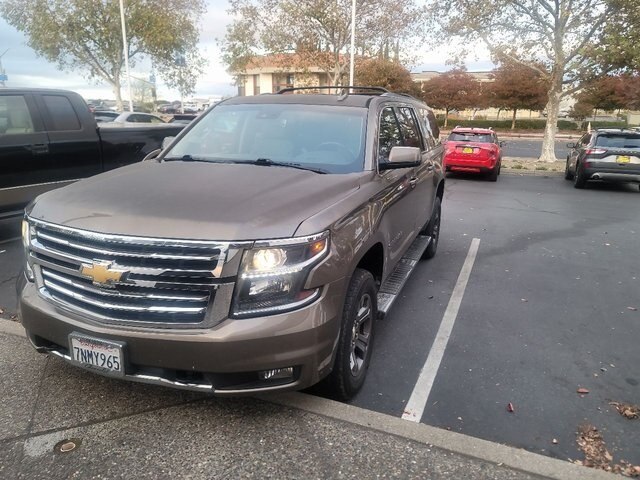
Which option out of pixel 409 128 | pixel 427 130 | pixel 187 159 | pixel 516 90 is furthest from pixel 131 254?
pixel 516 90

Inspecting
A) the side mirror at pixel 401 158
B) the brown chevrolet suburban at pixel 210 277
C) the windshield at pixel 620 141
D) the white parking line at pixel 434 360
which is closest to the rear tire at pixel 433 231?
the white parking line at pixel 434 360

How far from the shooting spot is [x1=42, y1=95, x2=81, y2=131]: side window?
22.2 feet

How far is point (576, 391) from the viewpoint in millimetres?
3312

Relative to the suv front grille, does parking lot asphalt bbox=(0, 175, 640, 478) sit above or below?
below

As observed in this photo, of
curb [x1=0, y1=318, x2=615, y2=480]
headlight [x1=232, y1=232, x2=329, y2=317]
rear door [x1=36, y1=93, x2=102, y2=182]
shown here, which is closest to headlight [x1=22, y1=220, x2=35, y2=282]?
headlight [x1=232, y1=232, x2=329, y2=317]

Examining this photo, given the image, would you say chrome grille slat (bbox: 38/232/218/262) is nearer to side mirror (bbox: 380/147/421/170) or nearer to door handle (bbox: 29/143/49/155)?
side mirror (bbox: 380/147/421/170)

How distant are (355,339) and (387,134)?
183 centimetres

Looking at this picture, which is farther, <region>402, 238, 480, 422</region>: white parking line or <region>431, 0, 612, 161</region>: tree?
<region>431, 0, 612, 161</region>: tree

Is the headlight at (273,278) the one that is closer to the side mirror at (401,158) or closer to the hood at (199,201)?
the hood at (199,201)

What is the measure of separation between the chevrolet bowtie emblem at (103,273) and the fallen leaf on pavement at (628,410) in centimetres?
303

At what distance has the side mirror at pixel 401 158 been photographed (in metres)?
3.54

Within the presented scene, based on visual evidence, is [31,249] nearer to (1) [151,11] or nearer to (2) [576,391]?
(2) [576,391]

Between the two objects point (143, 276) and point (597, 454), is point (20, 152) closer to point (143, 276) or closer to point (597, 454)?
point (143, 276)

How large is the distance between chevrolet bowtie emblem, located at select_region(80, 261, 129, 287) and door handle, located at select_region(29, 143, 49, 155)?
15.9 feet
